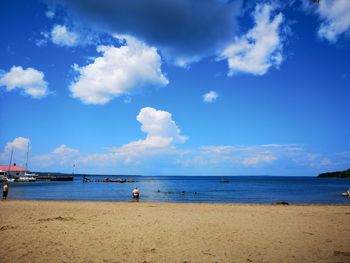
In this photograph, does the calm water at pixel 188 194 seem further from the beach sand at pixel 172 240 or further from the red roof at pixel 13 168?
the red roof at pixel 13 168

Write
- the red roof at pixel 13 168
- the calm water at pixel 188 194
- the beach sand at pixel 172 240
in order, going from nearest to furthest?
the beach sand at pixel 172 240 → the calm water at pixel 188 194 → the red roof at pixel 13 168

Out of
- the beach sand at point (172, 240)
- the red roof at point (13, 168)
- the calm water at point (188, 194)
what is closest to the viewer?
the beach sand at point (172, 240)

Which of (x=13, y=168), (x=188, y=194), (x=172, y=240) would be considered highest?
(x=13, y=168)

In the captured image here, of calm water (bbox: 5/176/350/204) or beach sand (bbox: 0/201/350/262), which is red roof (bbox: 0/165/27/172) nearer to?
calm water (bbox: 5/176/350/204)

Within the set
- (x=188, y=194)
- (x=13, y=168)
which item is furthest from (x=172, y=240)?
(x=13, y=168)

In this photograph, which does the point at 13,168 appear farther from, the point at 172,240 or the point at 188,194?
the point at 172,240

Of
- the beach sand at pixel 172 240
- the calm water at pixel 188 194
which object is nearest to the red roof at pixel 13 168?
the calm water at pixel 188 194

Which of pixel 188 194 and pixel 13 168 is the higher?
pixel 13 168

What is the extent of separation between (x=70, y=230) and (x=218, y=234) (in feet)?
22.1

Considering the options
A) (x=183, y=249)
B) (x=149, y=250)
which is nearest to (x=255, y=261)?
(x=183, y=249)

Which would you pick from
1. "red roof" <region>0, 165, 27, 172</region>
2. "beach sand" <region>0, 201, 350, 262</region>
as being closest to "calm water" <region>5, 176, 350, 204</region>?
"beach sand" <region>0, 201, 350, 262</region>

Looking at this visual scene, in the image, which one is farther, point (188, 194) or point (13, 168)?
point (13, 168)

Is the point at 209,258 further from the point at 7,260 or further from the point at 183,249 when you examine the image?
the point at 7,260

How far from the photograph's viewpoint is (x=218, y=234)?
12.9m
